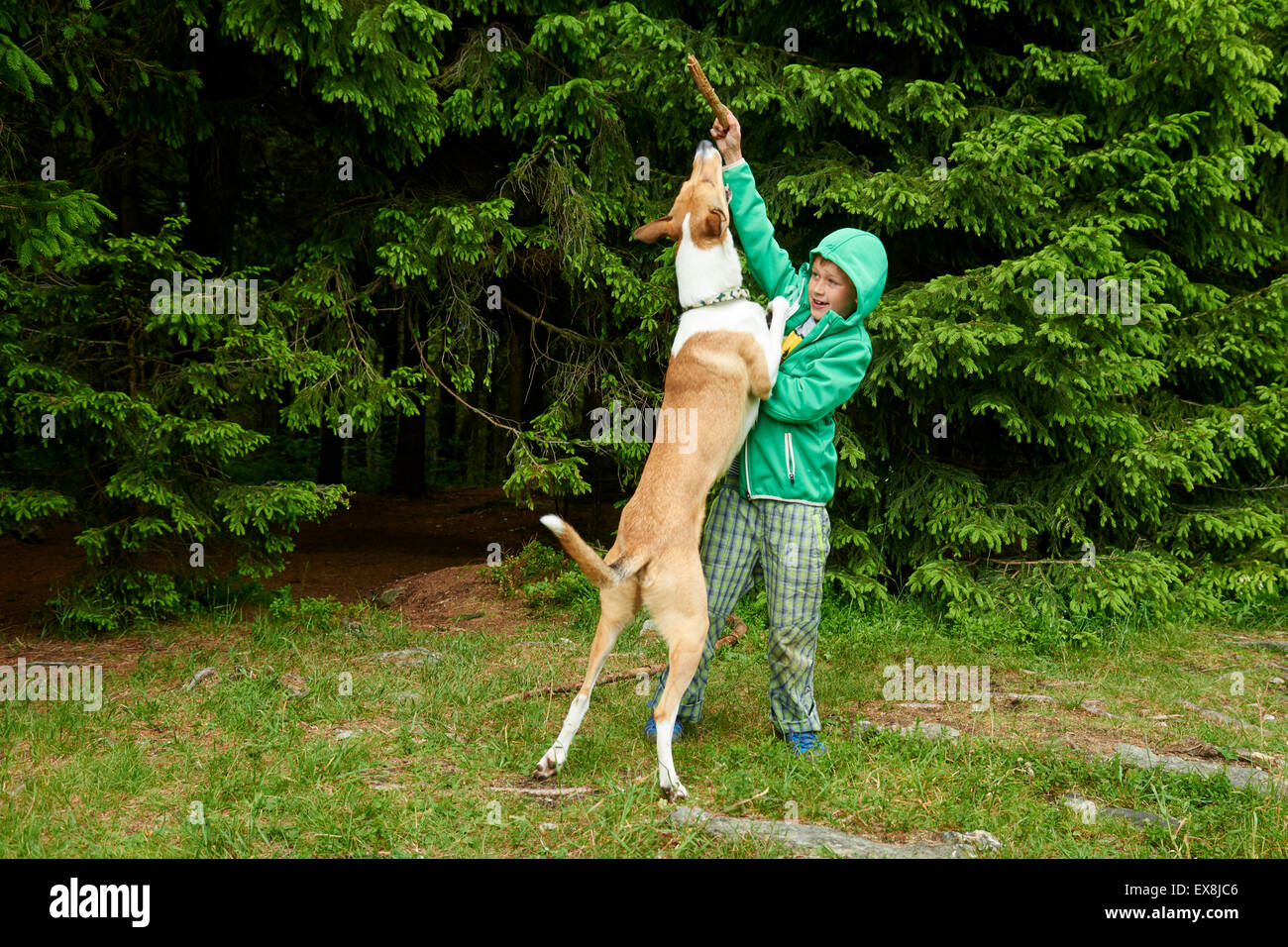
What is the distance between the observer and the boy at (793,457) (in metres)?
4.34

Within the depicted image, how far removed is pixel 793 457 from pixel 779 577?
1.89 ft

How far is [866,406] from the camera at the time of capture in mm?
7828

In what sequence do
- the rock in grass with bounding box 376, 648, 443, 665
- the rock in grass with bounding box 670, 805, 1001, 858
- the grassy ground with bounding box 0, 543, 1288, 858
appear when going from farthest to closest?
the rock in grass with bounding box 376, 648, 443, 665, the grassy ground with bounding box 0, 543, 1288, 858, the rock in grass with bounding box 670, 805, 1001, 858

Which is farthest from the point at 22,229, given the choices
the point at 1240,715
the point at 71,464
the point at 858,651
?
the point at 1240,715

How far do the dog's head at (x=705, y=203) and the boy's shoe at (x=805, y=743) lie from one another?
7.95 ft

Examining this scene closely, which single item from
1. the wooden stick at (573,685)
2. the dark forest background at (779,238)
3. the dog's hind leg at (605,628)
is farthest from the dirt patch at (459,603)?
the dog's hind leg at (605,628)

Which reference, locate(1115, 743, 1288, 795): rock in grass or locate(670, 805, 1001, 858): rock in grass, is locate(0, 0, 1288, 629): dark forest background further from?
locate(670, 805, 1001, 858): rock in grass

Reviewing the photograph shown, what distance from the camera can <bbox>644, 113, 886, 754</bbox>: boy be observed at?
4.34 meters

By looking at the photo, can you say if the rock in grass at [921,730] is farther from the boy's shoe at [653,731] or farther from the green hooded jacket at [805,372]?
the green hooded jacket at [805,372]

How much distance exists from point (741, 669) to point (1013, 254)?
4080 mm

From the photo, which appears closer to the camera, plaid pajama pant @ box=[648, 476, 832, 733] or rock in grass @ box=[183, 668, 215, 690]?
plaid pajama pant @ box=[648, 476, 832, 733]

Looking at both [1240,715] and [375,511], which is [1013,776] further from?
[375,511]

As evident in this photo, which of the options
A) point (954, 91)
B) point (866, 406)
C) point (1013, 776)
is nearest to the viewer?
point (1013, 776)

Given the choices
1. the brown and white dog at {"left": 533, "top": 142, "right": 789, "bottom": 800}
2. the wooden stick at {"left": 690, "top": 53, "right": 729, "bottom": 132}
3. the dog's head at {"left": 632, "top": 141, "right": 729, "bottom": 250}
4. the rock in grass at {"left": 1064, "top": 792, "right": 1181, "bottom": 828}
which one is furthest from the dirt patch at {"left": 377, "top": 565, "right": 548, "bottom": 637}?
the wooden stick at {"left": 690, "top": 53, "right": 729, "bottom": 132}
